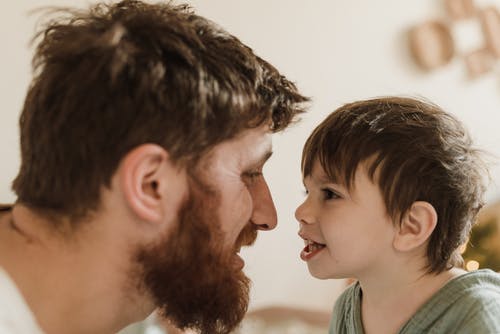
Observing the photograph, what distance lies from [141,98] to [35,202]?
0.25 m

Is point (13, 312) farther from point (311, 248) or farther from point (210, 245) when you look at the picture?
point (311, 248)

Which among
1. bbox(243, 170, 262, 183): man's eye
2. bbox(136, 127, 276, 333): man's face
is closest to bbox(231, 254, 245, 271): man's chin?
bbox(136, 127, 276, 333): man's face

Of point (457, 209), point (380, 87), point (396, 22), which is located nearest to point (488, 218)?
point (380, 87)

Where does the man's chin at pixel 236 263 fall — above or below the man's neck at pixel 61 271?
below

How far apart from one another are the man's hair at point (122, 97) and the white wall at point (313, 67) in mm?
787

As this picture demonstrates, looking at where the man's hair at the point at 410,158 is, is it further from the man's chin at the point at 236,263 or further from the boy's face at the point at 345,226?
the man's chin at the point at 236,263

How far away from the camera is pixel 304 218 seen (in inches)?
54.5

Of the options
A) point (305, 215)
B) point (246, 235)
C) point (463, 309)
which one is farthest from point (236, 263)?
point (463, 309)

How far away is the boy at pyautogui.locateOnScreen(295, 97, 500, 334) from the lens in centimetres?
134

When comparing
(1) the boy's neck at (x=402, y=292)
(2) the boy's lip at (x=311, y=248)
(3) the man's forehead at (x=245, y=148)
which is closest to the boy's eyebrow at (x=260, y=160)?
(3) the man's forehead at (x=245, y=148)

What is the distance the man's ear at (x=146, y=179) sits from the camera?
1031mm

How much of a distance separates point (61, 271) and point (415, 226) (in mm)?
669

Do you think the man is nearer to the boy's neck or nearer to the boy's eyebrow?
the boy's eyebrow

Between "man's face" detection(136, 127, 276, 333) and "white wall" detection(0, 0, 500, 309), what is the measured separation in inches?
30.3
